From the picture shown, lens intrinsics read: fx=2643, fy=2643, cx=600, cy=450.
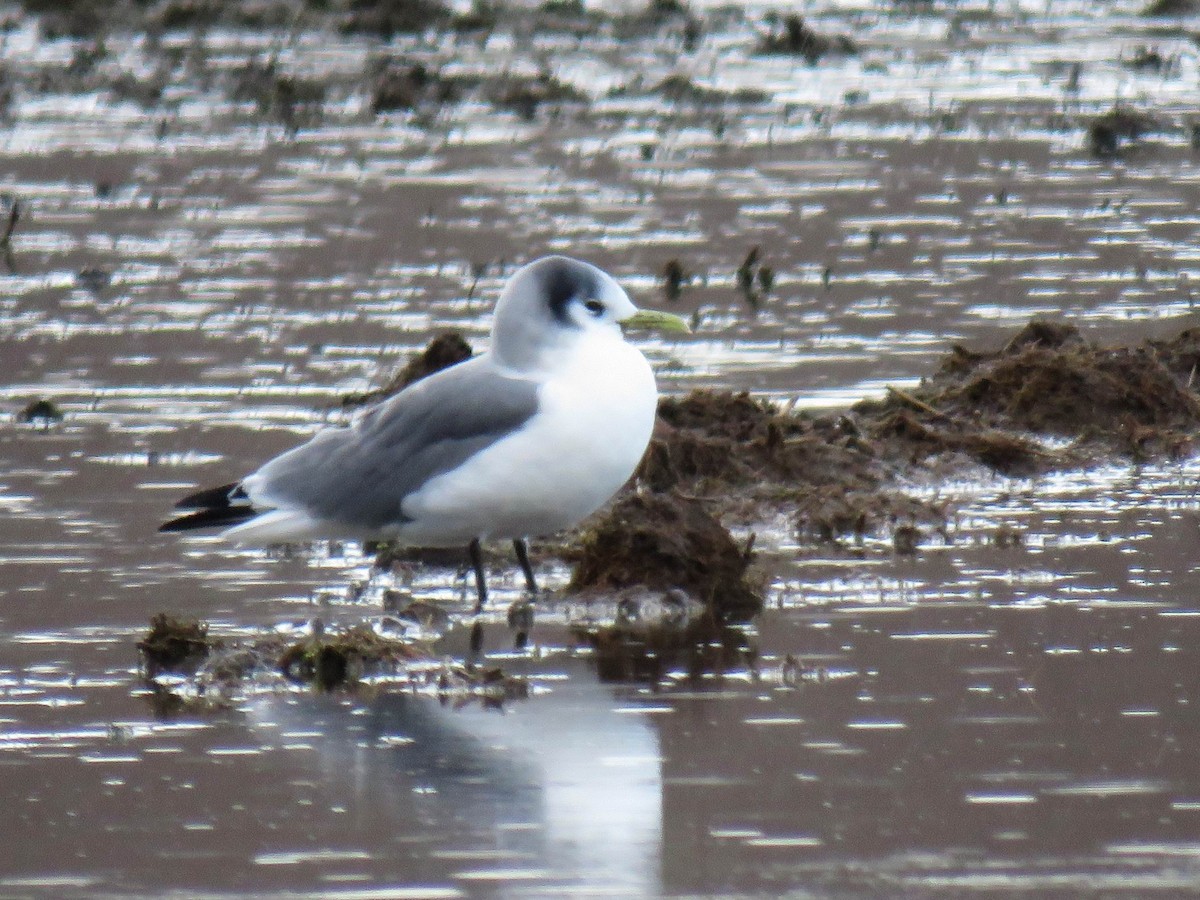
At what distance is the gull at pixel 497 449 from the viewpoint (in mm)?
7398

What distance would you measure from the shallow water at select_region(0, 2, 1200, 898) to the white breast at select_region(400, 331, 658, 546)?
329 millimetres

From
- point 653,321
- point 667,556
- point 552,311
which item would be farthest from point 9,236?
point 667,556

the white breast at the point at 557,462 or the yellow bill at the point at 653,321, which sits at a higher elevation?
the yellow bill at the point at 653,321

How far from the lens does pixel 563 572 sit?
26.6 feet

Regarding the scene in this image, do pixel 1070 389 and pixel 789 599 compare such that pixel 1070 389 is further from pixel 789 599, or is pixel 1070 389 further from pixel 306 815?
pixel 306 815

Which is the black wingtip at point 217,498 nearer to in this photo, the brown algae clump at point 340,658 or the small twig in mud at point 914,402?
the brown algae clump at point 340,658

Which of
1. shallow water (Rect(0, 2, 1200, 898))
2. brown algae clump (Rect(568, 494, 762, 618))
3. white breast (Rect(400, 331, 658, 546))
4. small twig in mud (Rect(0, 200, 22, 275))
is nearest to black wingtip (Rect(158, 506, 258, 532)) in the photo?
shallow water (Rect(0, 2, 1200, 898))

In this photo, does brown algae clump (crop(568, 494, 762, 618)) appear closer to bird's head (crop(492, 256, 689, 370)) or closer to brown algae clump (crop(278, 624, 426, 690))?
bird's head (crop(492, 256, 689, 370))

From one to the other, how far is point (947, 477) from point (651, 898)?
4331 mm

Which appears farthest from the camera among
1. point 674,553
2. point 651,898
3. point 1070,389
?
point 1070,389

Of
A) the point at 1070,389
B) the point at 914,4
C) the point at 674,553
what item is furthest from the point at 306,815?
the point at 914,4

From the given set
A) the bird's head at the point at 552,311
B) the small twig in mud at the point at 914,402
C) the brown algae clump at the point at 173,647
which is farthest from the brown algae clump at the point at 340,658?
the small twig in mud at the point at 914,402

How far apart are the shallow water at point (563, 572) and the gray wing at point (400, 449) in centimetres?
29

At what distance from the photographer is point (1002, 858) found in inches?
199
